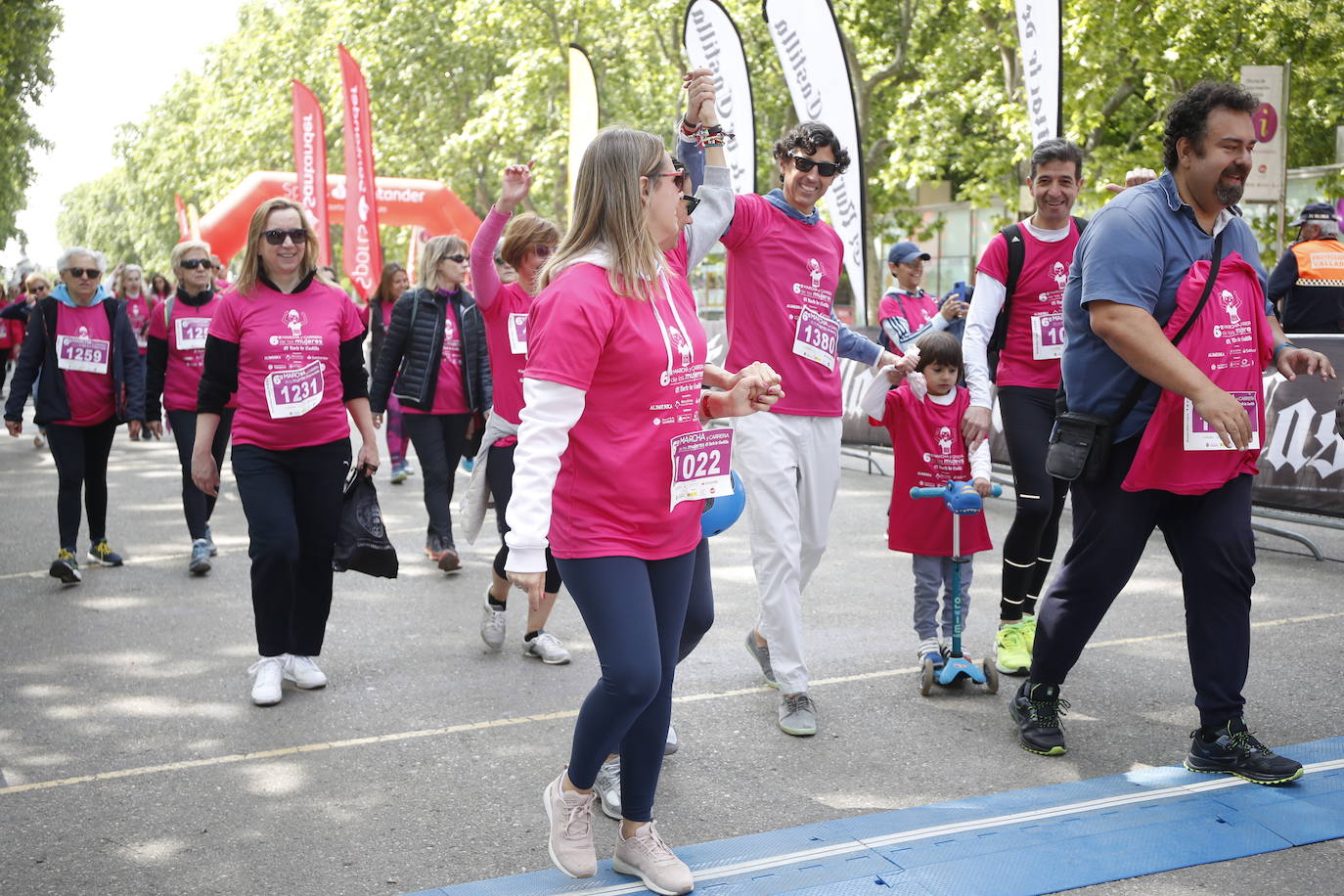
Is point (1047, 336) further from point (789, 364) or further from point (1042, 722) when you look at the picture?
point (1042, 722)

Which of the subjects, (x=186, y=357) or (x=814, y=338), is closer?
(x=814, y=338)

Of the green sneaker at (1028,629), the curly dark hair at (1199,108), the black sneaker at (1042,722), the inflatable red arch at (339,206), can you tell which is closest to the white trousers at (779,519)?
the black sneaker at (1042,722)

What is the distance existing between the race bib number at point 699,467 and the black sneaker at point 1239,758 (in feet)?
6.48

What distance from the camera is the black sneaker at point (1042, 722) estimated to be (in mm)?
4543

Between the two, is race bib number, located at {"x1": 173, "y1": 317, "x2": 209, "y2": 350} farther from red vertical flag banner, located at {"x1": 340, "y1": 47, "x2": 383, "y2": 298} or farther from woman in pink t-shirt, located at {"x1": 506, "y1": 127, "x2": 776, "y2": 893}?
red vertical flag banner, located at {"x1": 340, "y1": 47, "x2": 383, "y2": 298}

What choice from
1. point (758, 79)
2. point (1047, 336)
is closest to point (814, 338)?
point (1047, 336)

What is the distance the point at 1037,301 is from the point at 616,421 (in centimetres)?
269

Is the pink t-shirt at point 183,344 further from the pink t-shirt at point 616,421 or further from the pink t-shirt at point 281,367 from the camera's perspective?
the pink t-shirt at point 616,421

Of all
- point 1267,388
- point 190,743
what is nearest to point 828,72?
point 1267,388

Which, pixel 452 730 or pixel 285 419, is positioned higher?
pixel 285 419

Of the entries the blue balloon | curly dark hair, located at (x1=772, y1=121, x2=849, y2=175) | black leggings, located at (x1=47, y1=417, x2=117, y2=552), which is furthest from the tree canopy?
the blue balloon

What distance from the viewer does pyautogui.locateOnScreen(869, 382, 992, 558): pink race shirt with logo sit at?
5359mm

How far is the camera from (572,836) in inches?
139

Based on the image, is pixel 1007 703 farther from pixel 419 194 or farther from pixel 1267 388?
pixel 419 194
